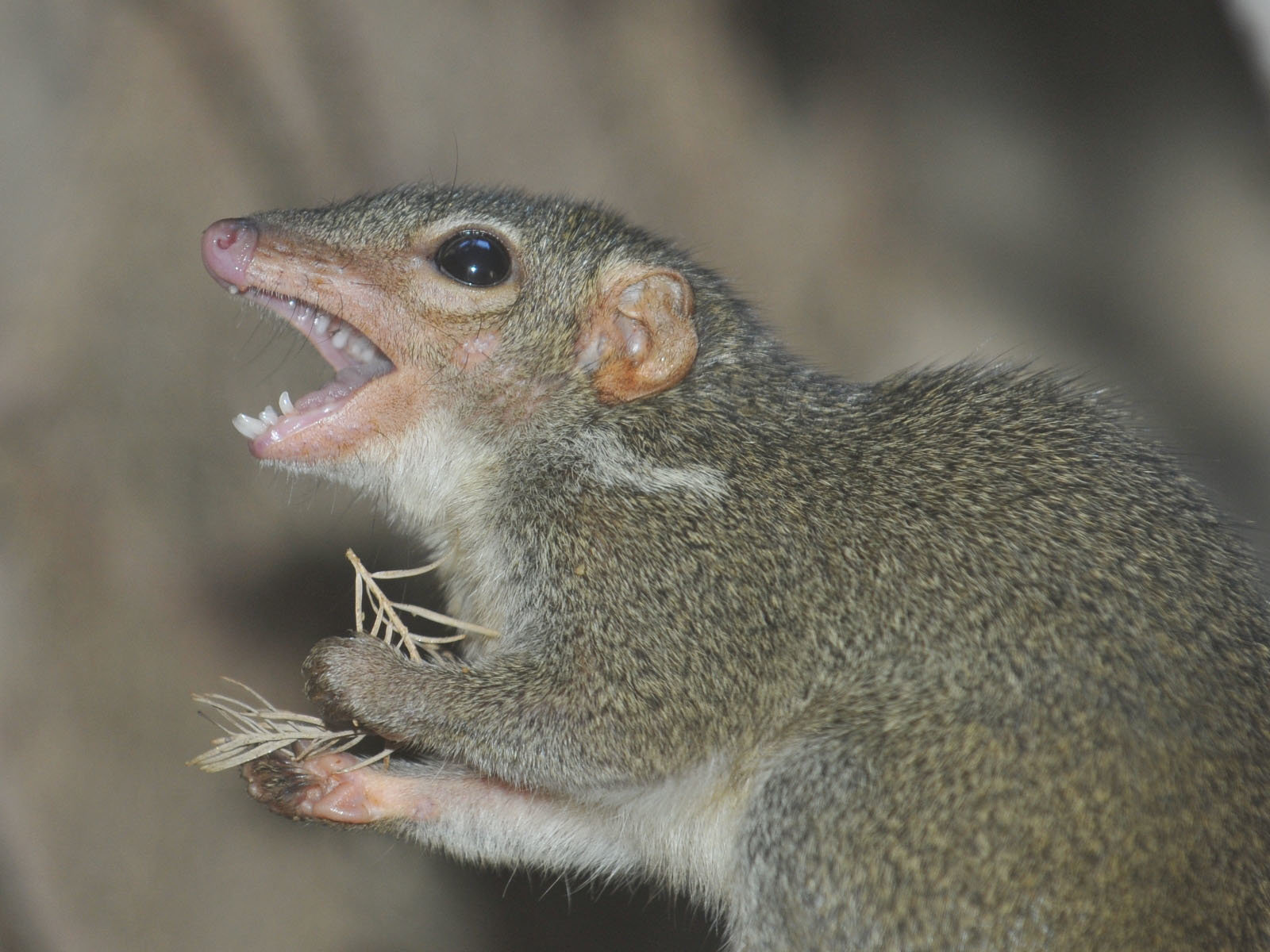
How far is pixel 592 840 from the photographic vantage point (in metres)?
4.39

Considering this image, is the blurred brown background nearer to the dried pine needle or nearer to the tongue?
the dried pine needle

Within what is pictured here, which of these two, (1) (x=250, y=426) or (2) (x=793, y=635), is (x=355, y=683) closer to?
(1) (x=250, y=426)

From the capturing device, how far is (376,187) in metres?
6.48

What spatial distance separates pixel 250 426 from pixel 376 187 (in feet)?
8.72

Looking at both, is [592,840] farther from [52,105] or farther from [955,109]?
[955,109]

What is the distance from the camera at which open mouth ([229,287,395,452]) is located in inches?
164

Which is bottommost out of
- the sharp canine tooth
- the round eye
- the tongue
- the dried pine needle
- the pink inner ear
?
the dried pine needle

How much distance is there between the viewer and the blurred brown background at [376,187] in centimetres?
494

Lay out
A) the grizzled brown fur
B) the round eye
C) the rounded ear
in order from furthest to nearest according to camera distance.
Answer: the round eye < the rounded ear < the grizzled brown fur

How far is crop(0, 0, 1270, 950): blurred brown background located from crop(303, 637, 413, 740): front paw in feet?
5.34

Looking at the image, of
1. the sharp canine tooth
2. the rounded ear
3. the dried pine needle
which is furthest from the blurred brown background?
the rounded ear

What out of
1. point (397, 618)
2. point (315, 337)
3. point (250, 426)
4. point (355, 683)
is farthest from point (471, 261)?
point (355, 683)

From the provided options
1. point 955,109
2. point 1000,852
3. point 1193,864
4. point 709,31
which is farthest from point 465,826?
point 955,109

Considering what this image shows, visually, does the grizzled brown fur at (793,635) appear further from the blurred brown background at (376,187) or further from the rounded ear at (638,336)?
the blurred brown background at (376,187)
